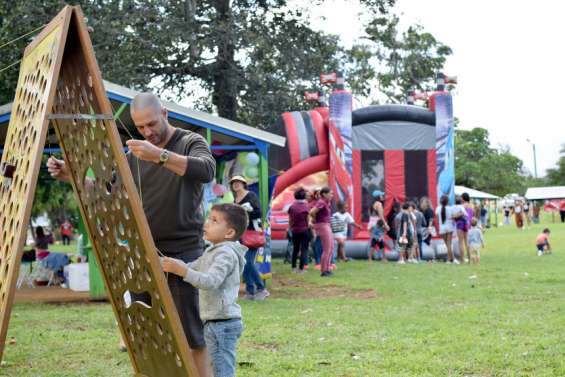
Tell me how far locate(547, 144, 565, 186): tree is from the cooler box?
70.6 m

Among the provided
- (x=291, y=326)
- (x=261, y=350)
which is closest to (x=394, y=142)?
(x=291, y=326)

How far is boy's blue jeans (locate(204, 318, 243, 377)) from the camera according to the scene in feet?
13.9

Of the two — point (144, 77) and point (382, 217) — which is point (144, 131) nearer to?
point (382, 217)

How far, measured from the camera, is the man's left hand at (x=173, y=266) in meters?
3.86

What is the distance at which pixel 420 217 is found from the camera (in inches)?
709

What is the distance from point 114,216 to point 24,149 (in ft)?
1.85

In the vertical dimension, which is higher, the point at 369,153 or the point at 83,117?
the point at 369,153

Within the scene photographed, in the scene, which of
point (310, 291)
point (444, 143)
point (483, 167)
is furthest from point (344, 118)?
point (483, 167)

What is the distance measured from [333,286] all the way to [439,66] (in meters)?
35.2

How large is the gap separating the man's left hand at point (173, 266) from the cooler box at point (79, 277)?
9128 mm

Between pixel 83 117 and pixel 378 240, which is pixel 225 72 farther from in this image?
pixel 83 117

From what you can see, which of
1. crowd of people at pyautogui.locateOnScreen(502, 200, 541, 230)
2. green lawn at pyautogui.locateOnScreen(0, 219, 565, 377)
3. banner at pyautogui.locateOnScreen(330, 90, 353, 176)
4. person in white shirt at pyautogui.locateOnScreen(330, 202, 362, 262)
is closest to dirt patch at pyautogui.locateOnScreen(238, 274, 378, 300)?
green lawn at pyautogui.locateOnScreen(0, 219, 565, 377)

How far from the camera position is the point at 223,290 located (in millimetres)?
4207

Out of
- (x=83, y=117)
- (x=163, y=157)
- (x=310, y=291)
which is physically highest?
(x=83, y=117)
